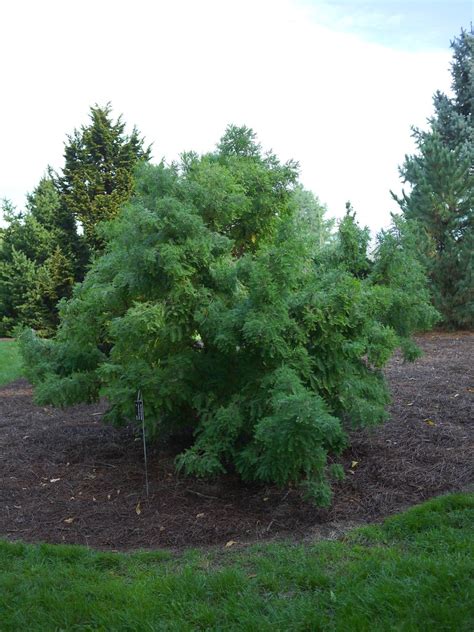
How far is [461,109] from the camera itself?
19.1m

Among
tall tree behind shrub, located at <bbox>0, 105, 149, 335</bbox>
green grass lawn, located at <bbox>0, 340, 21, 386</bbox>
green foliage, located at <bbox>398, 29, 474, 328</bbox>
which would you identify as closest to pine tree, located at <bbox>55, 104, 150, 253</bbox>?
tall tree behind shrub, located at <bbox>0, 105, 149, 335</bbox>

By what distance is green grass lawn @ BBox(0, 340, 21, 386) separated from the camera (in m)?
10.7

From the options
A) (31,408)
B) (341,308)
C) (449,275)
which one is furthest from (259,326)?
(449,275)

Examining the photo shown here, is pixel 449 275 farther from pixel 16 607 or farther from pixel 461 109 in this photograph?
pixel 16 607

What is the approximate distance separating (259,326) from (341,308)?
0.70 meters

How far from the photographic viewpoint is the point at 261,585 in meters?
3.04

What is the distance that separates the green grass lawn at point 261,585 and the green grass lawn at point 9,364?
241 inches

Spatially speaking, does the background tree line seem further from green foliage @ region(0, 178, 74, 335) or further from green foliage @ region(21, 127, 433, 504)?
green foliage @ region(0, 178, 74, 335)

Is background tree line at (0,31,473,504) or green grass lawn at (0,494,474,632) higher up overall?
background tree line at (0,31,473,504)

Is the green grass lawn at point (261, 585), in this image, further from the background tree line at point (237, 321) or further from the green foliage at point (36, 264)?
the green foliage at point (36, 264)

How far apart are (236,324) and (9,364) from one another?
925 cm

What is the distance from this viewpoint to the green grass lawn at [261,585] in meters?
2.68

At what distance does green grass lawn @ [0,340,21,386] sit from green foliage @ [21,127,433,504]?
4.76 metres

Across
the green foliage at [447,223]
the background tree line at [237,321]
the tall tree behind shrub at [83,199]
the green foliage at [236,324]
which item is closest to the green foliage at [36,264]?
the tall tree behind shrub at [83,199]
